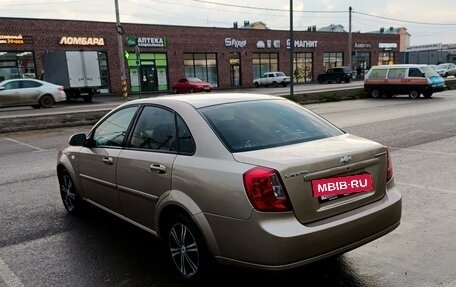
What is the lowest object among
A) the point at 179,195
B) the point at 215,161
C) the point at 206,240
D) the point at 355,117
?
the point at 355,117

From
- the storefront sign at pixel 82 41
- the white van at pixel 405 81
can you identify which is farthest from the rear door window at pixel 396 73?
the storefront sign at pixel 82 41

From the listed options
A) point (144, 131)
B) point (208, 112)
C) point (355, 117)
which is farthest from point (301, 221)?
point (355, 117)

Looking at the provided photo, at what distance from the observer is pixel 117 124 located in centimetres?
468

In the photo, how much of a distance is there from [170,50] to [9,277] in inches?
1587

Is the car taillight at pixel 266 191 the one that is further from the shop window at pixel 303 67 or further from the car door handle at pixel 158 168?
the shop window at pixel 303 67

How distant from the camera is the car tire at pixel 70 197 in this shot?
5422 millimetres

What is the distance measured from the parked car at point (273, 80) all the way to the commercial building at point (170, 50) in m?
2.57

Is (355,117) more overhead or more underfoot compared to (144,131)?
more underfoot

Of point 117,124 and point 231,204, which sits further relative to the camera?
point 117,124

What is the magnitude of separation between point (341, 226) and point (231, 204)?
32.2 inches

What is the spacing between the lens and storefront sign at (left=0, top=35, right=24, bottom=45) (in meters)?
33.3

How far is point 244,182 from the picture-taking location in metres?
3.06

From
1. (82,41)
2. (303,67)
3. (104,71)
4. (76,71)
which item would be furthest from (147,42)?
(303,67)

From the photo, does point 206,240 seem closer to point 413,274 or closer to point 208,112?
point 208,112
